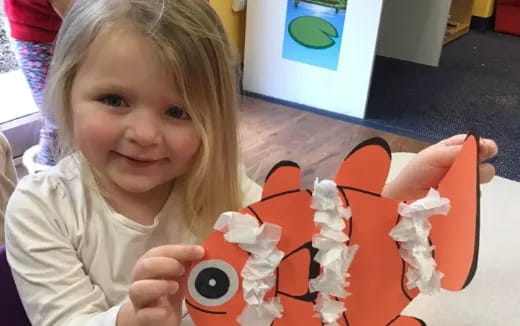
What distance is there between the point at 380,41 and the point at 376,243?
10.7 ft

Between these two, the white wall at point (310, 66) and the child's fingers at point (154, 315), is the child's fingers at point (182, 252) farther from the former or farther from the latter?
the white wall at point (310, 66)

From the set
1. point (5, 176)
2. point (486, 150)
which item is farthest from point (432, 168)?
point (5, 176)

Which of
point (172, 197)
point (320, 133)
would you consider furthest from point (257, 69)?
point (172, 197)

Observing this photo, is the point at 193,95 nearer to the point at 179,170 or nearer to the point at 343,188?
the point at 179,170

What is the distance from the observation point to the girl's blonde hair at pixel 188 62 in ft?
2.00

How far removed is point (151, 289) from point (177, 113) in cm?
21

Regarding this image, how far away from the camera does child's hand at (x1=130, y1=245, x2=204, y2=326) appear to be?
0.47 m

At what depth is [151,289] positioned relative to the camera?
469 millimetres

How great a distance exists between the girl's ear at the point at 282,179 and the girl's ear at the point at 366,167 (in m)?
0.04

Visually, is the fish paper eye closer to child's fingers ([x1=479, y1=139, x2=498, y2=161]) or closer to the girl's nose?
the girl's nose

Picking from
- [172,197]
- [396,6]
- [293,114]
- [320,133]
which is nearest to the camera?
[172,197]

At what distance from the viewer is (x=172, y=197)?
74 centimetres

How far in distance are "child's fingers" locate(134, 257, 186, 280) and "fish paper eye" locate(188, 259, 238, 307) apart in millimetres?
14

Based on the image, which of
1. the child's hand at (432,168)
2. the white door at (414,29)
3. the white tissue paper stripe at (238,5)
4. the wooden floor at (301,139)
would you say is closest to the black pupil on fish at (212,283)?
the child's hand at (432,168)
